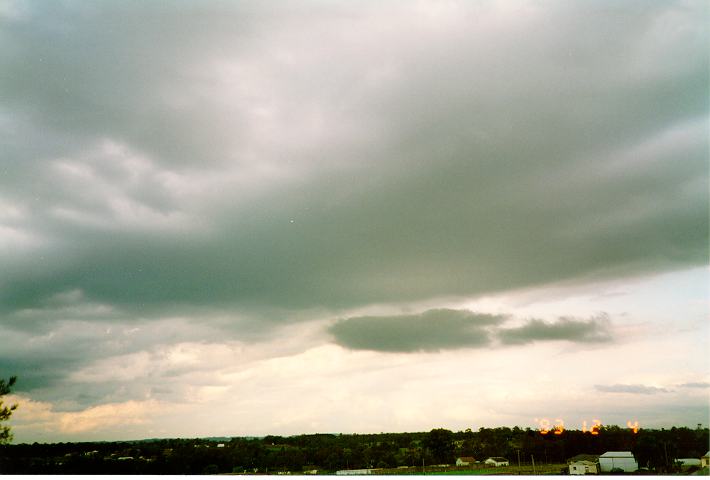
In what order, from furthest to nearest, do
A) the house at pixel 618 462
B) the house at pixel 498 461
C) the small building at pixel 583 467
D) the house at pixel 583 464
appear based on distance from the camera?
the house at pixel 498 461
the house at pixel 583 464
the small building at pixel 583 467
the house at pixel 618 462

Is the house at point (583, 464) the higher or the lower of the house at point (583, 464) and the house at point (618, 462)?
the lower

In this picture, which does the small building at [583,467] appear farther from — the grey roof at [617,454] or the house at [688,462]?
the house at [688,462]

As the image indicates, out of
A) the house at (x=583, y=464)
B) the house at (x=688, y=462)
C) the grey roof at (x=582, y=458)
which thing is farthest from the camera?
the grey roof at (x=582, y=458)

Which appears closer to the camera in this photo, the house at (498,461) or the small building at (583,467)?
the small building at (583,467)

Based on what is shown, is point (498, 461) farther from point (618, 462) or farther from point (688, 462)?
point (688, 462)

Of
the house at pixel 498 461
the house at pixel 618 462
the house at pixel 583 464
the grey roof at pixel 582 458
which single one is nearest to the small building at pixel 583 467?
the house at pixel 583 464

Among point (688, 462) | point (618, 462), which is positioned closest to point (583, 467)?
point (618, 462)

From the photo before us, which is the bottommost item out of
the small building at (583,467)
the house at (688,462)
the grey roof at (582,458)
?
the small building at (583,467)
